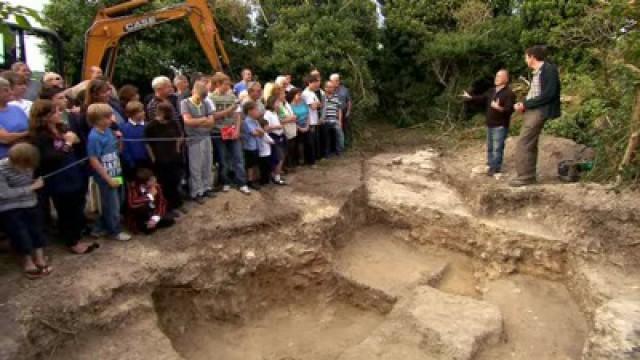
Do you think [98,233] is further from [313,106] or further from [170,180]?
[313,106]

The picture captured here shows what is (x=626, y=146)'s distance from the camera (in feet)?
24.4

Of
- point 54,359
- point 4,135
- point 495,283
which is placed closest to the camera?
point 54,359

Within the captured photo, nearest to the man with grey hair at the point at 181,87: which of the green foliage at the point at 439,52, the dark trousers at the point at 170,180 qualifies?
the dark trousers at the point at 170,180

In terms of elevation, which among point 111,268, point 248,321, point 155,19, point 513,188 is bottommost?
point 248,321

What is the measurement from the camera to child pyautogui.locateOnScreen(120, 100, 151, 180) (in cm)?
632

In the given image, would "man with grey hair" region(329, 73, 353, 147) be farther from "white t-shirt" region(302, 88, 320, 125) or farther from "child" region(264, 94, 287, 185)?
"child" region(264, 94, 287, 185)

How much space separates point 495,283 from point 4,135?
6.30 m

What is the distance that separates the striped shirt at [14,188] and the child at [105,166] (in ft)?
2.47

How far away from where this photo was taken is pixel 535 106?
751cm

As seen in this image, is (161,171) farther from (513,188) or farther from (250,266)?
(513,188)

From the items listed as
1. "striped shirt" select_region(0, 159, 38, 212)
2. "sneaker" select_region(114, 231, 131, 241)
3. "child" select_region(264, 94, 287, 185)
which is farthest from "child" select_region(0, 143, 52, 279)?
"child" select_region(264, 94, 287, 185)

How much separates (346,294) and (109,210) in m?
3.36

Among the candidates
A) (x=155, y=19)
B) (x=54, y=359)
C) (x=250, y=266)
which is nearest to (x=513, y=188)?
(x=250, y=266)

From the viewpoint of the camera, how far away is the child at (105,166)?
5.70 metres
